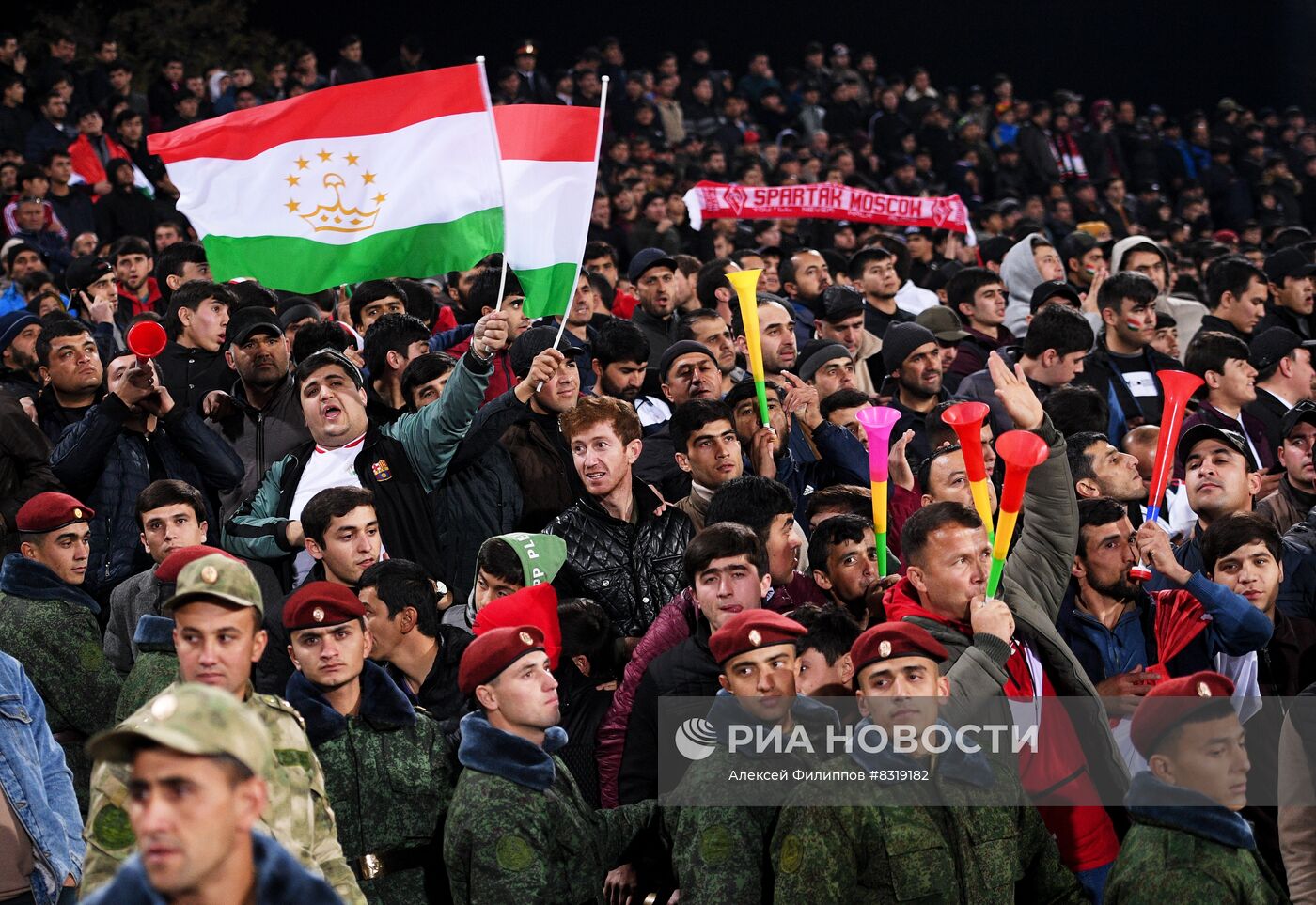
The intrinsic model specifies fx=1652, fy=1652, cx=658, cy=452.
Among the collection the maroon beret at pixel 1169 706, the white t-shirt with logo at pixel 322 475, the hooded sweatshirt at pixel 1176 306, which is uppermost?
the white t-shirt with logo at pixel 322 475

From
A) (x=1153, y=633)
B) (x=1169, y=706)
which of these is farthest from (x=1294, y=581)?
(x=1169, y=706)

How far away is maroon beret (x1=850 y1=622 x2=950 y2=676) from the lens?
4.09 metres

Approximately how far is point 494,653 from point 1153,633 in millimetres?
2223

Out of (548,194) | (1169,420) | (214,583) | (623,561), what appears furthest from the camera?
(548,194)

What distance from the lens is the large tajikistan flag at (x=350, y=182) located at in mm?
6117

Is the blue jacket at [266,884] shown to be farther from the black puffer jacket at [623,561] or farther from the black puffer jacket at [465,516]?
the black puffer jacket at [465,516]

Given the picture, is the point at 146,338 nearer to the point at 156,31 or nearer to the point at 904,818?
the point at 904,818

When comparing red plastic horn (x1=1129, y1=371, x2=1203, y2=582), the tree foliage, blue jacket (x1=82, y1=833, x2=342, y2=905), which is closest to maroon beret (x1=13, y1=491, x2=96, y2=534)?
blue jacket (x1=82, y1=833, x2=342, y2=905)

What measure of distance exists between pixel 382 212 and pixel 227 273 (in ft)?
2.15

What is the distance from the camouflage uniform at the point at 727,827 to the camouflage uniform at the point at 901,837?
115 millimetres

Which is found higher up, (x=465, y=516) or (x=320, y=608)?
(x=320, y=608)

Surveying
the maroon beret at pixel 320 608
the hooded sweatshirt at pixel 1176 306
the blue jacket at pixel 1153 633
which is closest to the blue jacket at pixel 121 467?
the maroon beret at pixel 320 608

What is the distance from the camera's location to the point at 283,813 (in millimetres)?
3486

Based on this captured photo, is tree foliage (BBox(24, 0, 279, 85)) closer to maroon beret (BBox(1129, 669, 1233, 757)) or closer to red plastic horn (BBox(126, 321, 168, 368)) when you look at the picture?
red plastic horn (BBox(126, 321, 168, 368))
